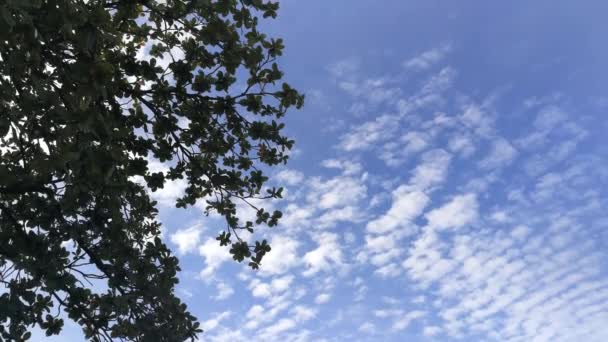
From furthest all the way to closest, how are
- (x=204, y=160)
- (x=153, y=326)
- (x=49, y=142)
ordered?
(x=204, y=160)
(x=153, y=326)
(x=49, y=142)

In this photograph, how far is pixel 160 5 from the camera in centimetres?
700

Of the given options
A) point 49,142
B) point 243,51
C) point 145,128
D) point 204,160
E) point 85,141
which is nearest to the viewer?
point 85,141

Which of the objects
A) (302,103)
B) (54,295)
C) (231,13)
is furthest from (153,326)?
(231,13)

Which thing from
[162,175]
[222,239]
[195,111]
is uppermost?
[195,111]

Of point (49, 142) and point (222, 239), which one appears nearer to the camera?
point (49, 142)

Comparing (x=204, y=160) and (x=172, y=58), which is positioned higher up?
(x=172, y=58)

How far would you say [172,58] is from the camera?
759 centimetres

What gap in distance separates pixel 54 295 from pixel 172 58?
4.23 meters

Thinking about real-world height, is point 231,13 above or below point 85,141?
above

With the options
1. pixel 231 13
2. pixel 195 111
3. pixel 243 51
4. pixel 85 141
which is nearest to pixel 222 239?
pixel 195 111

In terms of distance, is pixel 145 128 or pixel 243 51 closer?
pixel 243 51

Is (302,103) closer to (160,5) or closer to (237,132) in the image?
(237,132)

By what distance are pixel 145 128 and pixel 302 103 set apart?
2.66 meters

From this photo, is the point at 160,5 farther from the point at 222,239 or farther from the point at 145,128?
the point at 222,239
